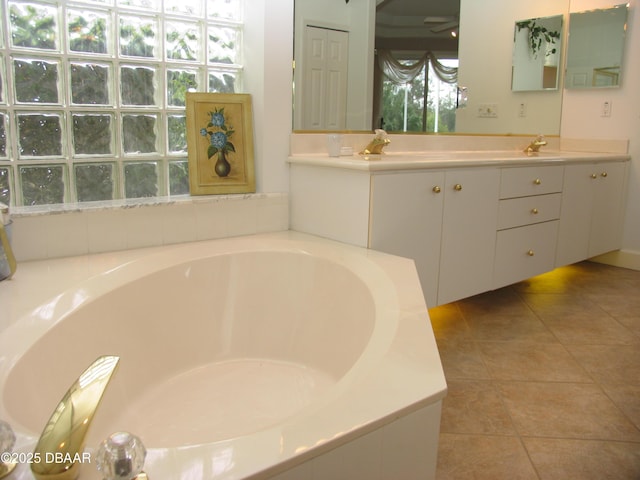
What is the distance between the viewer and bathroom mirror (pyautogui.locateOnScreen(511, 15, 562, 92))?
3705 millimetres

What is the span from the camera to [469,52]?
3.32m

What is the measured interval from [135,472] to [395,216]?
5.46 feet

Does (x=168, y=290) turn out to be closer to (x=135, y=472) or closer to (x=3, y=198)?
(x=3, y=198)

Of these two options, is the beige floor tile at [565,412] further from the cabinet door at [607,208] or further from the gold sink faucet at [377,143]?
the cabinet door at [607,208]

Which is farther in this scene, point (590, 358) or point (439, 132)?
point (439, 132)

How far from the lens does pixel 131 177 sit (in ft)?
7.39

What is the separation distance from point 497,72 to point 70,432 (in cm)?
347

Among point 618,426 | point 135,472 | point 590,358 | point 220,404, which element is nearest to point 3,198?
point 220,404

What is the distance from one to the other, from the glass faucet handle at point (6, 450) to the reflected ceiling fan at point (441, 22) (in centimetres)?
283

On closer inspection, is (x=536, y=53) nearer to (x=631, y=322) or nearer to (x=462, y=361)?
(x=631, y=322)

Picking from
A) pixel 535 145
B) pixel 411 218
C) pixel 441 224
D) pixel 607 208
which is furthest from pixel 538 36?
pixel 411 218

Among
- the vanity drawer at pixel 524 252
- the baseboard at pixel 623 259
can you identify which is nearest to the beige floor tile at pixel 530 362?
the vanity drawer at pixel 524 252

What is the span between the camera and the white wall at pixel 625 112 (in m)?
3.54

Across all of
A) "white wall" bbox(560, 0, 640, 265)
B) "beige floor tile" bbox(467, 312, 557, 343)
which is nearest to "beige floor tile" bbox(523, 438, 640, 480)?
"beige floor tile" bbox(467, 312, 557, 343)
